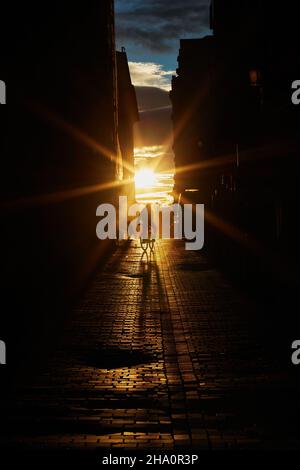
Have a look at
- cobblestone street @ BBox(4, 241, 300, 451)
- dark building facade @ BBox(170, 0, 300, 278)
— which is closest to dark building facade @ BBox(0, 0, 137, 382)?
cobblestone street @ BBox(4, 241, 300, 451)

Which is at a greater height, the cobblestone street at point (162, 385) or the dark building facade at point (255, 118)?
the dark building facade at point (255, 118)

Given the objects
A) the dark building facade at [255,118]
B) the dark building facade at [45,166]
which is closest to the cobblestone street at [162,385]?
the dark building facade at [45,166]

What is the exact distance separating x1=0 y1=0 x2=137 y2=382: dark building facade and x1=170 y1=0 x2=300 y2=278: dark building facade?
18.6 ft

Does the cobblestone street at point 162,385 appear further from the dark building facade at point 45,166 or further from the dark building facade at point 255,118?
the dark building facade at point 255,118

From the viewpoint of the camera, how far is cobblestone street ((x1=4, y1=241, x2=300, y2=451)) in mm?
6590

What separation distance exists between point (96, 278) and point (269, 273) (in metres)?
5.04

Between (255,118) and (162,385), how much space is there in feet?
53.8

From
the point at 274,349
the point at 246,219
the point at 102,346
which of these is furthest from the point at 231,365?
the point at 246,219

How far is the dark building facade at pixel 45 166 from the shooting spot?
1490 centimetres

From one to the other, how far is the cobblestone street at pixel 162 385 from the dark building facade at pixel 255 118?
5611mm

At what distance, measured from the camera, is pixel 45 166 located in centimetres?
1980

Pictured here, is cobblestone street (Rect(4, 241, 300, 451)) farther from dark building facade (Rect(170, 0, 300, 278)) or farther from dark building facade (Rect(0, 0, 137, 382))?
dark building facade (Rect(170, 0, 300, 278))

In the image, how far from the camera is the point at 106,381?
8.91m

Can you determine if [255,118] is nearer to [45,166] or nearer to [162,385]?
[45,166]
